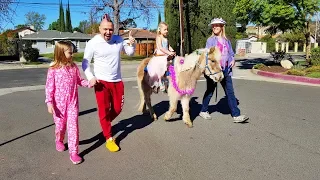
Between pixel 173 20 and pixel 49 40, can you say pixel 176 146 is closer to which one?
pixel 173 20

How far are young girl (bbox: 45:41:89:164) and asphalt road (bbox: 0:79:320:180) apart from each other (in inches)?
18.4

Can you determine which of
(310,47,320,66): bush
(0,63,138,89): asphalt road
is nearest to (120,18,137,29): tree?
(0,63,138,89): asphalt road

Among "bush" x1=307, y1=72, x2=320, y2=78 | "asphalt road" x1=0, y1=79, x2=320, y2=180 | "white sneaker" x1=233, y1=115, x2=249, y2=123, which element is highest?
"bush" x1=307, y1=72, x2=320, y2=78

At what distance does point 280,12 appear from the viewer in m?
14.6

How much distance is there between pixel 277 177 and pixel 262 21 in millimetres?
13508

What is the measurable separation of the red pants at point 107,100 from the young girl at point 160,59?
1479 millimetres

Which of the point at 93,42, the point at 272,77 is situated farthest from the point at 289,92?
the point at 93,42

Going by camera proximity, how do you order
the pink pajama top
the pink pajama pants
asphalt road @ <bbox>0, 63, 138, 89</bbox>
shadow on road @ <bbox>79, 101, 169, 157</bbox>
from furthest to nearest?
asphalt road @ <bbox>0, 63, 138, 89</bbox>
shadow on road @ <bbox>79, 101, 169, 157</bbox>
the pink pajama pants
the pink pajama top

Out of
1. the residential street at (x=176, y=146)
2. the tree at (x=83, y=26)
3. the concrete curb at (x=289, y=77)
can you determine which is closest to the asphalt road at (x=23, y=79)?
the residential street at (x=176, y=146)

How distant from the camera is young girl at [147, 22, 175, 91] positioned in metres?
5.99

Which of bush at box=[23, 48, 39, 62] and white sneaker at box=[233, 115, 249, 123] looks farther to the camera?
bush at box=[23, 48, 39, 62]

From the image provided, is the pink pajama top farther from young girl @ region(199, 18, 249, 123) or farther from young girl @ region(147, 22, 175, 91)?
young girl @ region(199, 18, 249, 123)

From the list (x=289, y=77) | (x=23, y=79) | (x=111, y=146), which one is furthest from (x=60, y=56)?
(x=23, y=79)

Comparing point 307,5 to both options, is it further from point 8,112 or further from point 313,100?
point 8,112
